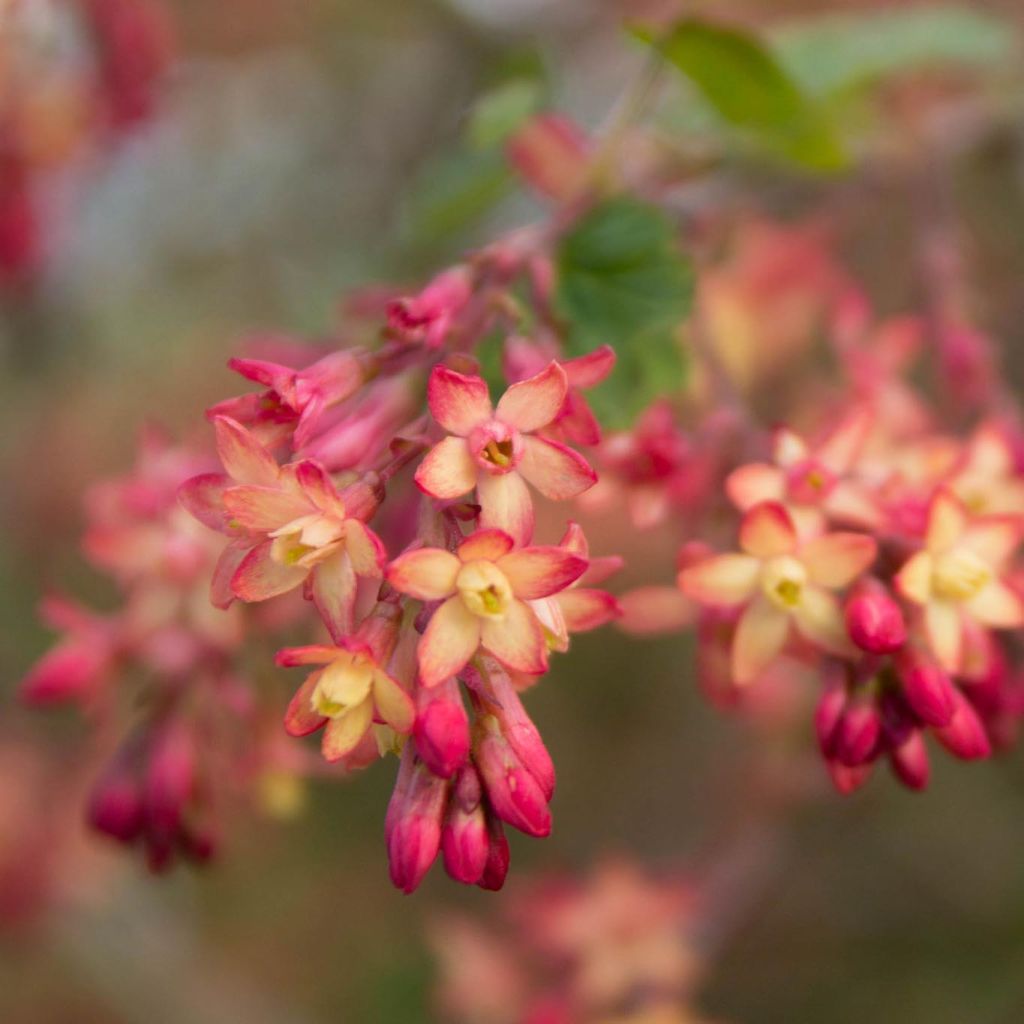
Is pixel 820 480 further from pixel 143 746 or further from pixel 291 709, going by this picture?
pixel 143 746

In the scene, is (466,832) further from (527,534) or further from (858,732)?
(858,732)

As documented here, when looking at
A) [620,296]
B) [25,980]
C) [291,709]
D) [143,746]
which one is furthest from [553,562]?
[25,980]

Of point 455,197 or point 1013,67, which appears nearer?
point 455,197

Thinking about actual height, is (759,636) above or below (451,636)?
below

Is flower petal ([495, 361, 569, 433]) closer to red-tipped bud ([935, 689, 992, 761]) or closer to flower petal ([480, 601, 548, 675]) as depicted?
flower petal ([480, 601, 548, 675])

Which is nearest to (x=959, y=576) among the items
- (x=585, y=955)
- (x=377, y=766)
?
(x=585, y=955)

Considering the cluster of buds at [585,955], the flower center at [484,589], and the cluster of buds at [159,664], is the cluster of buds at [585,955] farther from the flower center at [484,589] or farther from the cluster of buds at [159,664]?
the flower center at [484,589]
